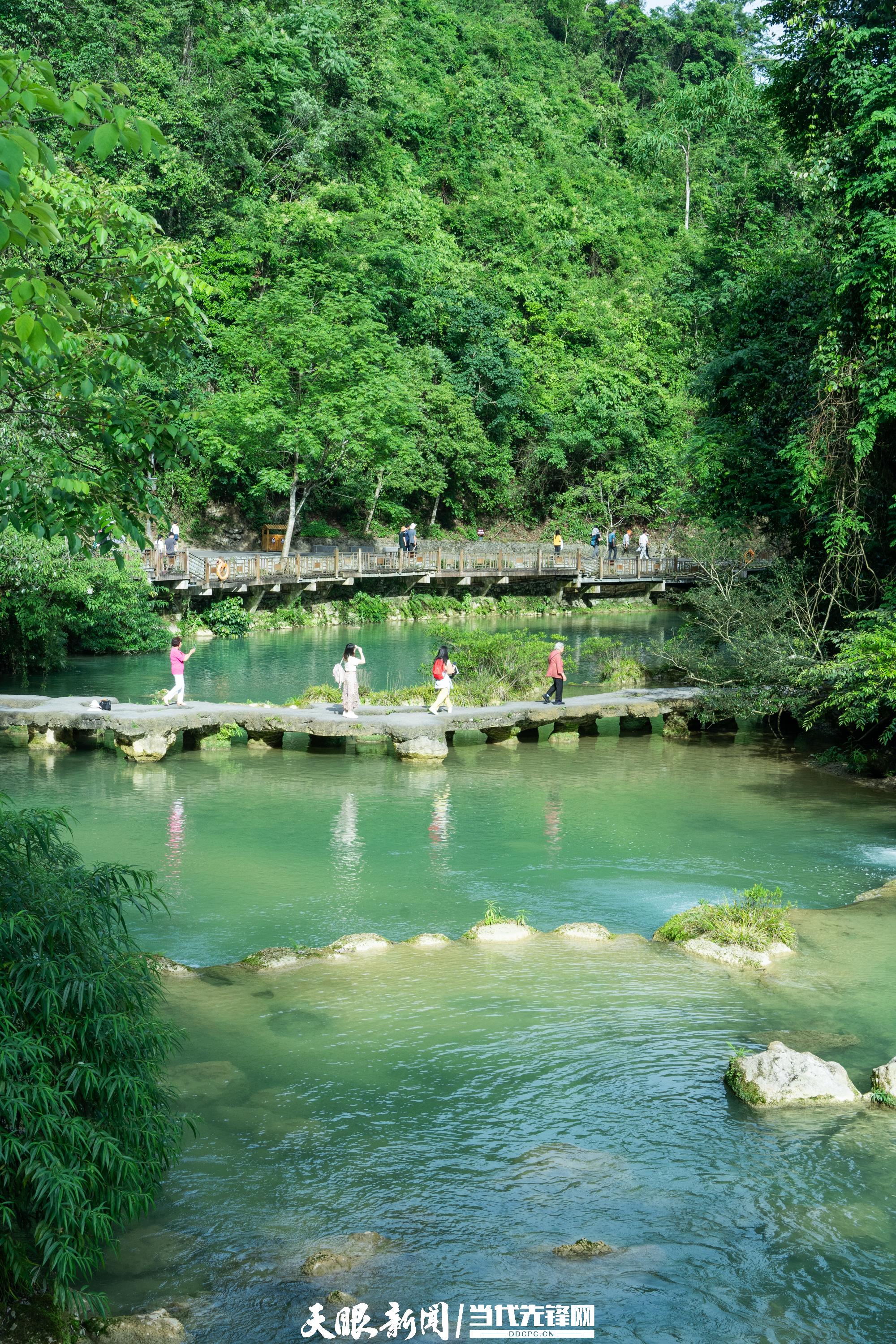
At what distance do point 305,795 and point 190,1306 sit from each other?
11.5 meters

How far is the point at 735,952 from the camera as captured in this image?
34.6ft

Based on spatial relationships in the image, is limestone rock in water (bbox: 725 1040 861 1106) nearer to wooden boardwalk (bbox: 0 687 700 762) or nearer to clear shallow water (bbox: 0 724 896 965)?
clear shallow water (bbox: 0 724 896 965)

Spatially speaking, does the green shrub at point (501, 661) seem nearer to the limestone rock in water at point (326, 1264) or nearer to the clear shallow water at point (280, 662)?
the clear shallow water at point (280, 662)

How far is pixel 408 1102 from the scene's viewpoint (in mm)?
7762

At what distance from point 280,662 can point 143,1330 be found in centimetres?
2449

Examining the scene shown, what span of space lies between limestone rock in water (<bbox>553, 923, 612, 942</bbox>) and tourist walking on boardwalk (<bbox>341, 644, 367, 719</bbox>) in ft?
29.2

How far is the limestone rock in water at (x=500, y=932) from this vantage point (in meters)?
10.8

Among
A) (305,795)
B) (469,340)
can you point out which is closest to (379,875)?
(305,795)

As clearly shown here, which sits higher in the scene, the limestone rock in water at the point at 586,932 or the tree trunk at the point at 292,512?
the tree trunk at the point at 292,512

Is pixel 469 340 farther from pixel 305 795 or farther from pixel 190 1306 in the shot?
pixel 190 1306

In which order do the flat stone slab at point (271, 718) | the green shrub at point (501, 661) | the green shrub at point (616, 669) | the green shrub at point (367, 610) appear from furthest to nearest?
the green shrub at point (367, 610) → the green shrub at point (616, 669) → the green shrub at point (501, 661) → the flat stone slab at point (271, 718)

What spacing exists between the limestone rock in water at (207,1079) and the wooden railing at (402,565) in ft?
76.5

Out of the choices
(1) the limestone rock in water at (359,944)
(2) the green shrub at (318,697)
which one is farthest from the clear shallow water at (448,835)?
(2) the green shrub at (318,697)

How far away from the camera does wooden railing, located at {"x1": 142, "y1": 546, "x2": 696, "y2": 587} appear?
33.9 meters
